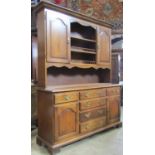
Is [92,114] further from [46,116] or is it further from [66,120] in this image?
[46,116]

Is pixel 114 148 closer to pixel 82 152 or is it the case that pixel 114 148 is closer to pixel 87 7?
pixel 82 152

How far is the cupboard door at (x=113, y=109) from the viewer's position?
10.1 ft

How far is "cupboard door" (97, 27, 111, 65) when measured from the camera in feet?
10.5

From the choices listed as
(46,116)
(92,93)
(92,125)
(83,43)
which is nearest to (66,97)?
(46,116)

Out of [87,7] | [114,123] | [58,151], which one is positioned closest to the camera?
[58,151]

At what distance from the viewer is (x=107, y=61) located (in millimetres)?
3393

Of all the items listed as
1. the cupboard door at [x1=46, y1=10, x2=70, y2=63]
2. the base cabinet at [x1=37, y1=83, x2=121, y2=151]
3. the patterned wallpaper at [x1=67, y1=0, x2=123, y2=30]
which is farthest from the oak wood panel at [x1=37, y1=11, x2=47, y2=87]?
the patterned wallpaper at [x1=67, y1=0, x2=123, y2=30]

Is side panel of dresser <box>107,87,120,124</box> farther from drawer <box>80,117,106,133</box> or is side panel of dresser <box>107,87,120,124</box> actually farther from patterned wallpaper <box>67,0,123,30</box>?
patterned wallpaper <box>67,0,123,30</box>

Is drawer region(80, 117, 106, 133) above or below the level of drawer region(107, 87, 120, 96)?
below

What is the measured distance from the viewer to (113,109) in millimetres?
3160

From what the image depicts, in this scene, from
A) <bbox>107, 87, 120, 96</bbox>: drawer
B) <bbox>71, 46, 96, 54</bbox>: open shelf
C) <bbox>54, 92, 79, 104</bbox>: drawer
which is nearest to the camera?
<bbox>54, 92, 79, 104</bbox>: drawer
